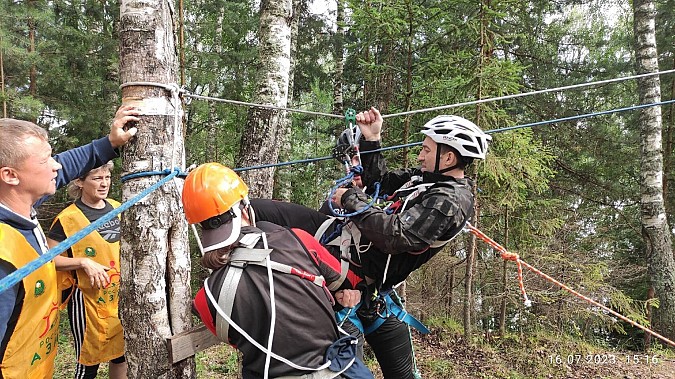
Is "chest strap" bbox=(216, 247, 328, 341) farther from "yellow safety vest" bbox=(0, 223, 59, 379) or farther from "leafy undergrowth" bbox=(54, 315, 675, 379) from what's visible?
"leafy undergrowth" bbox=(54, 315, 675, 379)

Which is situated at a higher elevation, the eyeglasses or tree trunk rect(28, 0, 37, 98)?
tree trunk rect(28, 0, 37, 98)

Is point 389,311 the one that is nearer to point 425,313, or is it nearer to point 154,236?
point 154,236

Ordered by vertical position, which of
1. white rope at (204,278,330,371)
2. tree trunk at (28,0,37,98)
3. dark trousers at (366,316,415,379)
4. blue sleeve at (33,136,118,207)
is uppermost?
tree trunk at (28,0,37,98)

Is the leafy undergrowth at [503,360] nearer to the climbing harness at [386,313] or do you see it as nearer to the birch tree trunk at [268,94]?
the birch tree trunk at [268,94]

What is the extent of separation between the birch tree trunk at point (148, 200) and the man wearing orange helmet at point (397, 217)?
73 centimetres

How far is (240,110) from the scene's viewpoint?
1119 centimetres

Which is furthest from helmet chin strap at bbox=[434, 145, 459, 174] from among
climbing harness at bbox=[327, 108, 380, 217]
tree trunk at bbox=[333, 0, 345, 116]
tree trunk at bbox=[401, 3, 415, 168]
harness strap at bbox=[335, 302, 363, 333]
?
tree trunk at bbox=[333, 0, 345, 116]

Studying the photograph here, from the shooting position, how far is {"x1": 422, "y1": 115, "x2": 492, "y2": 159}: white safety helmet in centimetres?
264

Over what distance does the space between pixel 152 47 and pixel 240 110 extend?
9.17 meters

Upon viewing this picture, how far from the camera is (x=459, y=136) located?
2680 mm

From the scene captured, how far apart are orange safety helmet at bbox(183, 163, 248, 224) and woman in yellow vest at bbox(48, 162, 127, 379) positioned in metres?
1.59

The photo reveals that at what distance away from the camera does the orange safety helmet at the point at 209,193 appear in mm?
1908

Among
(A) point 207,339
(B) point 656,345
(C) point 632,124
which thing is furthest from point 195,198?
(C) point 632,124

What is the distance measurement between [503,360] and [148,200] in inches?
273
